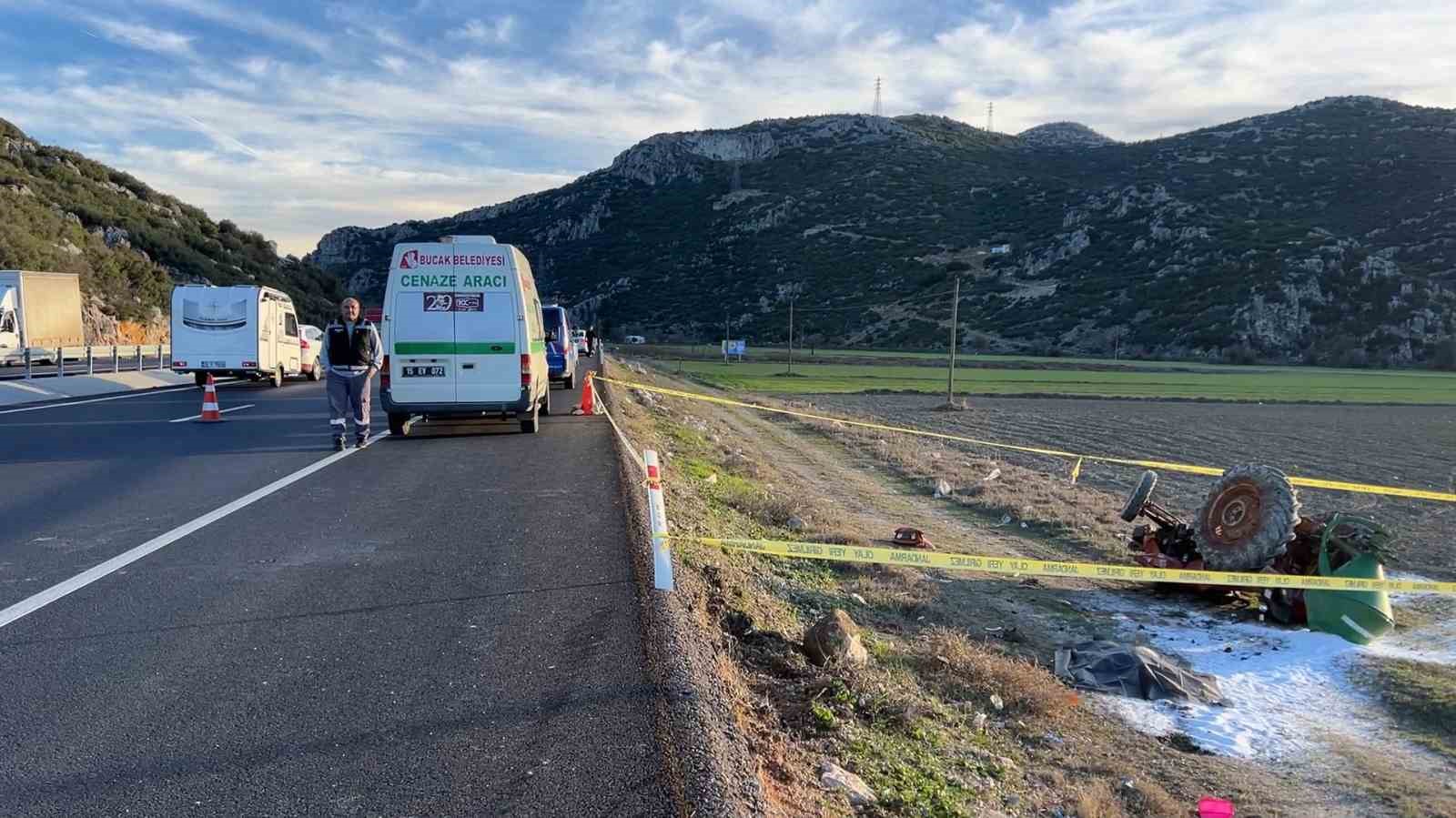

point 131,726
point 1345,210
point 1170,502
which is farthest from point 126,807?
point 1345,210

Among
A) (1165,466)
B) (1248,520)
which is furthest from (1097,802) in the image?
(1165,466)

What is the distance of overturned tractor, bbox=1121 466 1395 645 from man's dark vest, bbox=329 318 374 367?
9618 millimetres

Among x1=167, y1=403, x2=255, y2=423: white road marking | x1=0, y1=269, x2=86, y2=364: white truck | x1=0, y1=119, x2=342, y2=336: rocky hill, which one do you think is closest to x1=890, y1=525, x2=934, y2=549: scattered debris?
x1=167, y1=403, x2=255, y2=423: white road marking

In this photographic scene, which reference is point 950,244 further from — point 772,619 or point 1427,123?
point 772,619

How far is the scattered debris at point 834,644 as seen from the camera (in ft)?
19.2

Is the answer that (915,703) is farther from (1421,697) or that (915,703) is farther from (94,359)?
(94,359)

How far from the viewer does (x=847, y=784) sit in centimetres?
417

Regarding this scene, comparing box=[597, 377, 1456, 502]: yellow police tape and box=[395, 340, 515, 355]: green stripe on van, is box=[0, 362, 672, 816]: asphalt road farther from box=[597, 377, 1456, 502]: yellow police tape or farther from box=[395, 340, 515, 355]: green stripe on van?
box=[597, 377, 1456, 502]: yellow police tape

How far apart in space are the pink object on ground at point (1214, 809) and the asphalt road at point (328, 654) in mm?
2914

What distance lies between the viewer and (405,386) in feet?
44.3

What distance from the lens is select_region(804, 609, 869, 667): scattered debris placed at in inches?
231

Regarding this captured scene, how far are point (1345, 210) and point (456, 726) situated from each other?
104878 mm

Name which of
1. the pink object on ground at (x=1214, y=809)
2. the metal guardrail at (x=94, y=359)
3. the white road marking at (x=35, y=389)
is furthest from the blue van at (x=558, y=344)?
the pink object on ground at (x=1214, y=809)

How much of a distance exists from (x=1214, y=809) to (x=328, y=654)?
461 centimetres
